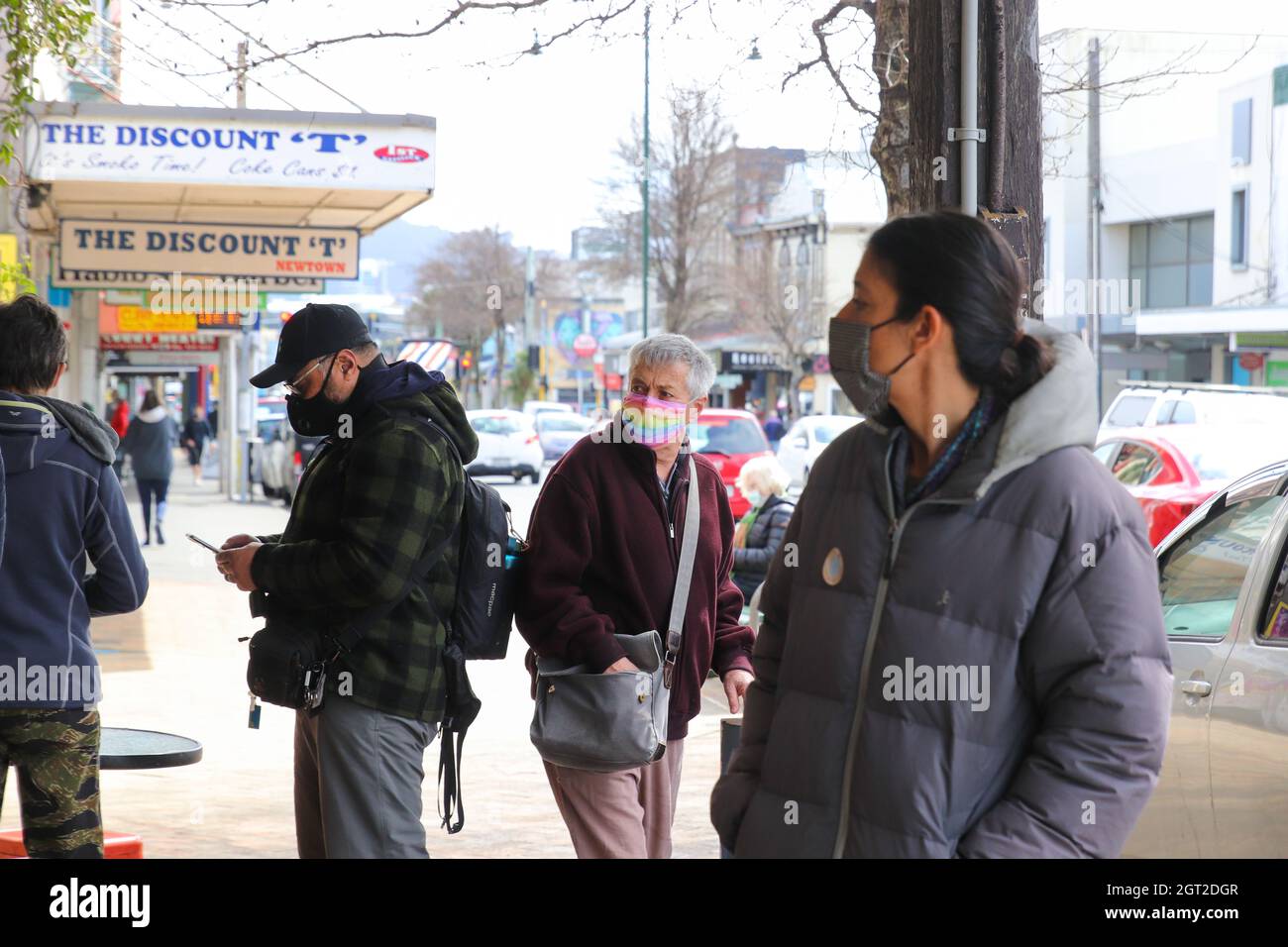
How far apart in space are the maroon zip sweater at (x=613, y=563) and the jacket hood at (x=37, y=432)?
117 centimetres

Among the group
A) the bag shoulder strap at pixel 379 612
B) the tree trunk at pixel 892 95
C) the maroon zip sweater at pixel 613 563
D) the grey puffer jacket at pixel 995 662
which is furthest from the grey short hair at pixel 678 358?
the grey puffer jacket at pixel 995 662

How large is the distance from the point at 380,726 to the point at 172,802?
4068mm

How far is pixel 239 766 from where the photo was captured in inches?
330

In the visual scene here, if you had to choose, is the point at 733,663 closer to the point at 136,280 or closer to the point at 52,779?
the point at 52,779

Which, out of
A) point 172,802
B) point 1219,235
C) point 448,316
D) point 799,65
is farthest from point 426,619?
point 448,316

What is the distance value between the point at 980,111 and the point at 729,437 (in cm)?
1851

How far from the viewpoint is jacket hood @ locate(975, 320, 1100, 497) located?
7.97 ft

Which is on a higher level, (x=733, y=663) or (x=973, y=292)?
(x=973, y=292)

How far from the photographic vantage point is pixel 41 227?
18.1 m

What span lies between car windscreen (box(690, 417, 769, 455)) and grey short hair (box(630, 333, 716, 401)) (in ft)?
59.5

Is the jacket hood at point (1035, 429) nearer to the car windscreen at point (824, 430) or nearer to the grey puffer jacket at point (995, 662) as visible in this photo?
the grey puffer jacket at point (995, 662)

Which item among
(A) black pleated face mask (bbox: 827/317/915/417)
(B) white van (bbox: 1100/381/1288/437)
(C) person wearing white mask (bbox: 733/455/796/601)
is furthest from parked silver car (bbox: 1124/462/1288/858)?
(B) white van (bbox: 1100/381/1288/437)

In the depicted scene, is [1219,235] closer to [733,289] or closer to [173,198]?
[733,289]

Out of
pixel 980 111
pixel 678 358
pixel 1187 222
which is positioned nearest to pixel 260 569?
pixel 678 358
